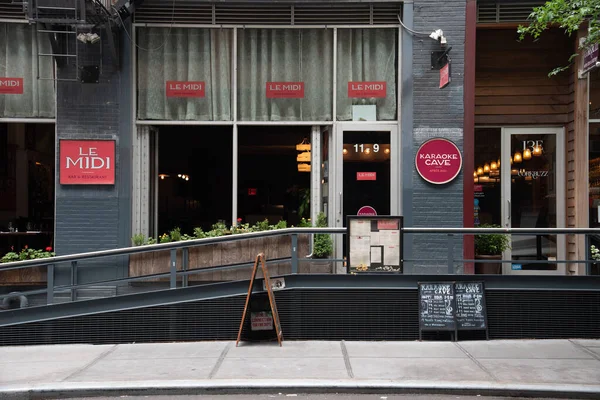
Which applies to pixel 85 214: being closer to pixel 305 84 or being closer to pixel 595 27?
pixel 305 84

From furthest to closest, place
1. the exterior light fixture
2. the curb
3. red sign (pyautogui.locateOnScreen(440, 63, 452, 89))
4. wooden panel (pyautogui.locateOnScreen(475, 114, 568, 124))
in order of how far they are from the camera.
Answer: the exterior light fixture, wooden panel (pyautogui.locateOnScreen(475, 114, 568, 124)), red sign (pyautogui.locateOnScreen(440, 63, 452, 89)), the curb

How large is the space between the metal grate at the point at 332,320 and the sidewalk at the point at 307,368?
0.20 m

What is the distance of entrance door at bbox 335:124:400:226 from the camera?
10.5m

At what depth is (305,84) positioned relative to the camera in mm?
10609

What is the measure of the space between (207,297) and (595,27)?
20.2ft

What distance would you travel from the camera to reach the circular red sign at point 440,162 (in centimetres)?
1016

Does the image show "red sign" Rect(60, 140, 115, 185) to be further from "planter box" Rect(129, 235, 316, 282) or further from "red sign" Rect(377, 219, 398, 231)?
"red sign" Rect(377, 219, 398, 231)

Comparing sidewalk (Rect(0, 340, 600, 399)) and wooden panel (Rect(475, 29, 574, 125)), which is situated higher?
wooden panel (Rect(475, 29, 574, 125))

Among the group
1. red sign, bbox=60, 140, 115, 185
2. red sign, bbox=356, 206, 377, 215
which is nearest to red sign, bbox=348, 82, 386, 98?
red sign, bbox=356, 206, 377, 215

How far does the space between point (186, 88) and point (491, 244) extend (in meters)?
5.83

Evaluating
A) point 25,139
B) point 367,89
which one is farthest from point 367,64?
point 25,139

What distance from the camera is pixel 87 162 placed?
10125 millimetres

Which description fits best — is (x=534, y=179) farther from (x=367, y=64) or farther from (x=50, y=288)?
(x=50, y=288)

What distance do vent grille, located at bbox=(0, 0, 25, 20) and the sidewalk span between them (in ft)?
17.3
